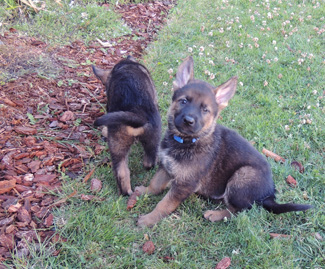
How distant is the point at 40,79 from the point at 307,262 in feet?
14.6

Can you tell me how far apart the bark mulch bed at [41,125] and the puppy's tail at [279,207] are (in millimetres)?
2247

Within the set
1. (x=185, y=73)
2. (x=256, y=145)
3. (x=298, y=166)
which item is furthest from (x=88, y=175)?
(x=298, y=166)

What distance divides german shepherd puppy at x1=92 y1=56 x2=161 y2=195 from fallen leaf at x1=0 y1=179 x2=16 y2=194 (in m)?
1.12

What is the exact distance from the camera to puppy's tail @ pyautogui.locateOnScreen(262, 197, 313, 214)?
300 cm

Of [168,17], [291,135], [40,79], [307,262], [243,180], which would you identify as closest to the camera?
[307,262]

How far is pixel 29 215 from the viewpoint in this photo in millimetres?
3123

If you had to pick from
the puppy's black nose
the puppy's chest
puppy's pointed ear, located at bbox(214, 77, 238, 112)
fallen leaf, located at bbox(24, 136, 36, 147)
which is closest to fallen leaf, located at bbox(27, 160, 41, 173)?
fallen leaf, located at bbox(24, 136, 36, 147)

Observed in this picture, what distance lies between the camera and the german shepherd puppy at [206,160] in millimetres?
3348

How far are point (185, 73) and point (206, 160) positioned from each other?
1.08 metres

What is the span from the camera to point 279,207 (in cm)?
317

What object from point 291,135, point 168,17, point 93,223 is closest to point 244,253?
point 93,223

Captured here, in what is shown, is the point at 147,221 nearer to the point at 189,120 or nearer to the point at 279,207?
the point at 189,120

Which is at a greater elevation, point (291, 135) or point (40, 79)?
point (291, 135)

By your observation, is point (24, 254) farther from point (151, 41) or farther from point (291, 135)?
point (151, 41)
